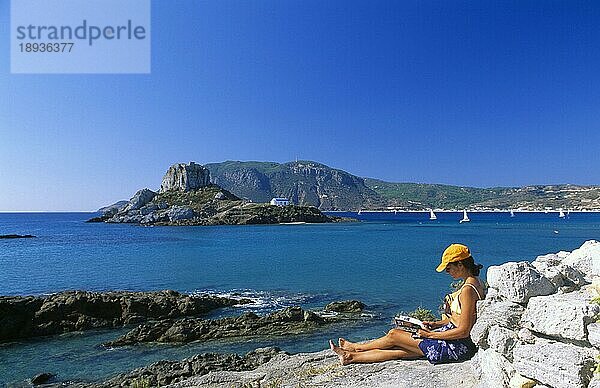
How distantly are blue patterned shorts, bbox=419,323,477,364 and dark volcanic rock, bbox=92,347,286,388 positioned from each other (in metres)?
6.67

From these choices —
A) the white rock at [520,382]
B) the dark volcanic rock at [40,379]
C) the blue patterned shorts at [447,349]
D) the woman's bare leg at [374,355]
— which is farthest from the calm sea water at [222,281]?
the white rock at [520,382]

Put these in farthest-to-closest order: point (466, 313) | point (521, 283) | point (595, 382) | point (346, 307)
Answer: point (346, 307), point (466, 313), point (521, 283), point (595, 382)

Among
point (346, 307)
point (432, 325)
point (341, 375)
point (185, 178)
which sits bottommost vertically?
point (346, 307)

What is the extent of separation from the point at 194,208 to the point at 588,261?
490 feet

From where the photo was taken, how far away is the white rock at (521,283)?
264 inches

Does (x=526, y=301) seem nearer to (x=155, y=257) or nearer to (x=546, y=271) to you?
(x=546, y=271)

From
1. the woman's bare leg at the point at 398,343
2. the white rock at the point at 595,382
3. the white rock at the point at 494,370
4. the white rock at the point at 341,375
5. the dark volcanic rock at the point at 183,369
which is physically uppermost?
the white rock at the point at 595,382

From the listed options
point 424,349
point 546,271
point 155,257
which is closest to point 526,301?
point 546,271

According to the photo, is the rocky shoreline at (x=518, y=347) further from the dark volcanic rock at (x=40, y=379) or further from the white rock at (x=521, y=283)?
the dark volcanic rock at (x=40, y=379)

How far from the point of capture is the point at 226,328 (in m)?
19.7

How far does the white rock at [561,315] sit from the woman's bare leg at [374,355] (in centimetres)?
263

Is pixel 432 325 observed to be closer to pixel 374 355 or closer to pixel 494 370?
pixel 374 355

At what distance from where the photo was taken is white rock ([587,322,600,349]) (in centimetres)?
502

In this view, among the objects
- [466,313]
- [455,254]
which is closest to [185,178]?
[455,254]
